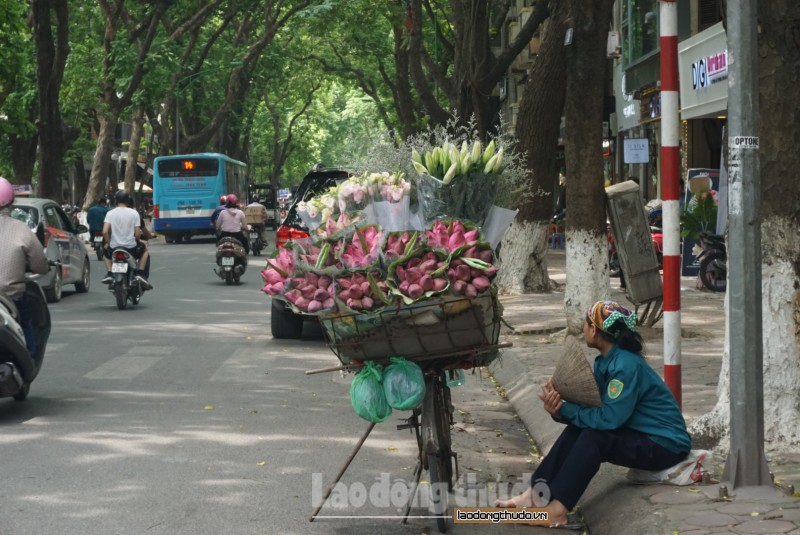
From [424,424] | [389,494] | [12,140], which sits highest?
[12,140]

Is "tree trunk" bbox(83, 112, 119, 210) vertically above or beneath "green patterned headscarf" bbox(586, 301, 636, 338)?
above

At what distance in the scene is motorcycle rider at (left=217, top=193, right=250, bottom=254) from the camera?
2234cm

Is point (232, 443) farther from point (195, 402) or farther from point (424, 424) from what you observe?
point (424, 424)

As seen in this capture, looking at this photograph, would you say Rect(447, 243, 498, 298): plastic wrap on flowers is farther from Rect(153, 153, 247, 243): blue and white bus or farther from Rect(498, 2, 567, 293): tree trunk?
Rect(153, 153, 247, 243): blue and white bus

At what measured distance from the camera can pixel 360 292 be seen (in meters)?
5.60

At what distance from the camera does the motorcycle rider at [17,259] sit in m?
8.65

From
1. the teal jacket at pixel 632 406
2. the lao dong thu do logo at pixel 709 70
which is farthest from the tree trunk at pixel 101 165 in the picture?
the teal jacket at pixel 632 406

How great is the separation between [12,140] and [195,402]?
1640 inches

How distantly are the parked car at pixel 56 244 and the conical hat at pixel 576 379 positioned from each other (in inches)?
505

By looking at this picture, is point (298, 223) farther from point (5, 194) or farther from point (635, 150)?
point (635, 150)

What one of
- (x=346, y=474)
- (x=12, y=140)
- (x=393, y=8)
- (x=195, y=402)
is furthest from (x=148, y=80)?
(x=346, y=474)

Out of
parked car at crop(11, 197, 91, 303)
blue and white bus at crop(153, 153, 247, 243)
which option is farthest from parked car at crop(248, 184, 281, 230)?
parked car at crop(11, 197, 91, 303)

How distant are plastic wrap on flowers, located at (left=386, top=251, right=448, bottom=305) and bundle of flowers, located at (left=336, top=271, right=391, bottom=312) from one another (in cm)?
6

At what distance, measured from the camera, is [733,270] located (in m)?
6.09
